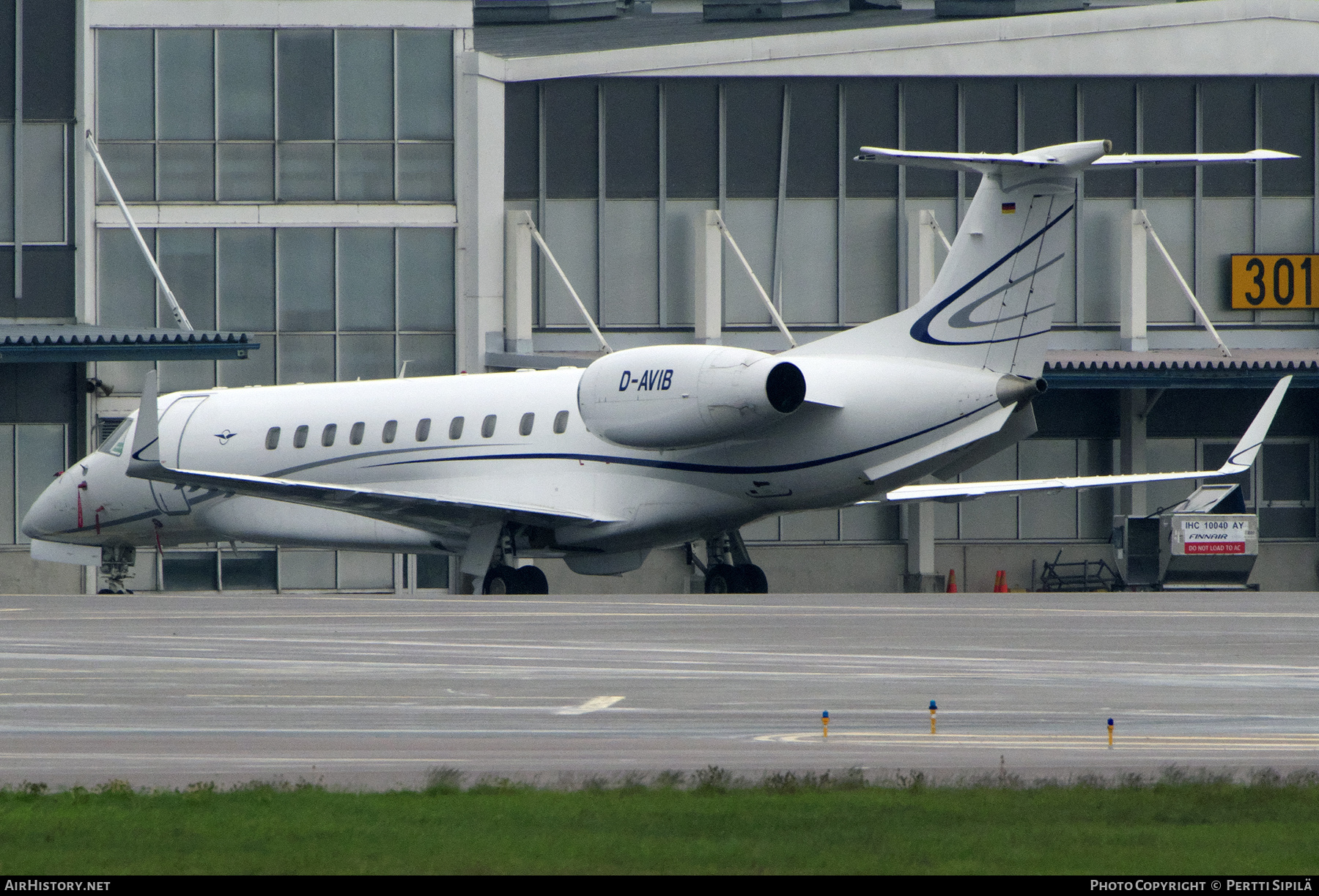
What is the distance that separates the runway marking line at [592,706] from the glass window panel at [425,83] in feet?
84.6

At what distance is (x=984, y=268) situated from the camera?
2364 centimetres

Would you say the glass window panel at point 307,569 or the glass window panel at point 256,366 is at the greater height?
the glass window panel at point 256,366

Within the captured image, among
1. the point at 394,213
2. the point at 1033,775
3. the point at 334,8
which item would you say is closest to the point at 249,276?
the point at 394,213

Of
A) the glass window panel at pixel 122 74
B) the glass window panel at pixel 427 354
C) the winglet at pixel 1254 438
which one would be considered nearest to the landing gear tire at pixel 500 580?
the winglet at pixel 1254 438

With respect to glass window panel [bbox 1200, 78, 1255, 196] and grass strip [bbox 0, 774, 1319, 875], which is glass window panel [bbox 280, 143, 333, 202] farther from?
grass strip [bbox 0, 774, 1319, 875]

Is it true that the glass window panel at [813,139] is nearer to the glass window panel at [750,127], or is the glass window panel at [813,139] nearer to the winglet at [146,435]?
the glass window panel at [750,127]

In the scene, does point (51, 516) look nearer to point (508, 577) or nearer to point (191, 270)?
point (508, 577)

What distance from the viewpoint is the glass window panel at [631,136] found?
39656 mm

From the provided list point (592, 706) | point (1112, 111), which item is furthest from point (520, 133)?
point (592, 706)

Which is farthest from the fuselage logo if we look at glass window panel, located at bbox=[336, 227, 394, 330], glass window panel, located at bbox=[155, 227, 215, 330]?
glass window panel, located at bbox=[155, 227, 215, 330]

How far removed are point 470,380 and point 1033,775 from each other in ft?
59.0

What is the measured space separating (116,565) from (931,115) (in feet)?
63.6

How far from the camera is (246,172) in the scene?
38438 millimetres

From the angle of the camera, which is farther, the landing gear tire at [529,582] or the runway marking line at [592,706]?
the landing gear tire at [529,582]
